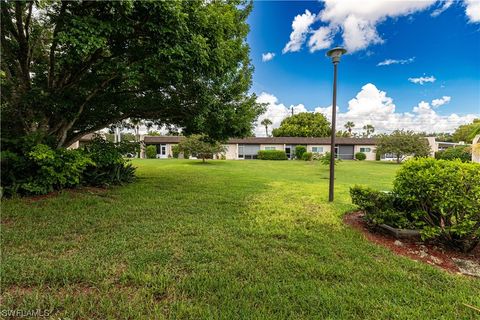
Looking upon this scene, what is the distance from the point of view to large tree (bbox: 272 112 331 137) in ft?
142

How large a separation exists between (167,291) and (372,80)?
701 inches

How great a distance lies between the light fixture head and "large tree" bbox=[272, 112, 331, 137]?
37.7m

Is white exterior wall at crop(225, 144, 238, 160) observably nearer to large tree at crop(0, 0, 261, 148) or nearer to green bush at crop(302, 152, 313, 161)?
green bush at crop(302, 152, 313, 161)

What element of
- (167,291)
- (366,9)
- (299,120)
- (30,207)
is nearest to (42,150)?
(30,207)

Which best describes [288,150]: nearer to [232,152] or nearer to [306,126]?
[232,152]

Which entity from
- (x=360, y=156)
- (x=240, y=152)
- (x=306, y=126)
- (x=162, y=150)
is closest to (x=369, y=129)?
(x=306, y=126)

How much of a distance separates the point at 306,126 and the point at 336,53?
38.6 meters

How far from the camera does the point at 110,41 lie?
4820 millimetres

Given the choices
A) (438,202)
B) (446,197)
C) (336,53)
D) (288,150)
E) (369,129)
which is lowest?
(438,202)

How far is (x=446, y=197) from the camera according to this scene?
3500mm

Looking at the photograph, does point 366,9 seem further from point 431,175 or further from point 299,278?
point 299,278

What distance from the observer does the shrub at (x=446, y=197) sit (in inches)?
136

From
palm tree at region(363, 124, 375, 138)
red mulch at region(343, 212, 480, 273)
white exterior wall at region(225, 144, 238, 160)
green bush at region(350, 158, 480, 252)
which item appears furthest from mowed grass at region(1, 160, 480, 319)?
palm tree at region(363, 124, 375, 138)

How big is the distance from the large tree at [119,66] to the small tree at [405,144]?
26792 millimetres
